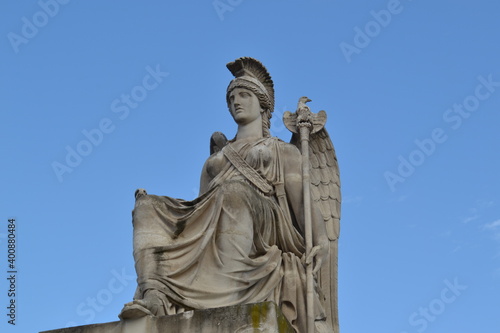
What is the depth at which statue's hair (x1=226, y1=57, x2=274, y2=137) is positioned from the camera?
46.3 ft

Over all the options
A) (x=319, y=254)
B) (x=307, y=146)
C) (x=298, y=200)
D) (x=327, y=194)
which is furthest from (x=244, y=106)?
(x=319, y=254)

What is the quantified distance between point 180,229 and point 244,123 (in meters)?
2.49

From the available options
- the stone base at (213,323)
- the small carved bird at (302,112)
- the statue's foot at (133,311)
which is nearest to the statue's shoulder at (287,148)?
the small carved bird at (302,112)

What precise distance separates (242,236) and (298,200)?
1.64 m

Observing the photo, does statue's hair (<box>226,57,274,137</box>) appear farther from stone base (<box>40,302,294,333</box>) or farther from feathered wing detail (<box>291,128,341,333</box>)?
stone base (<box>40,302,294,333</box>)

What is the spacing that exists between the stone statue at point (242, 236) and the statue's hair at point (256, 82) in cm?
3

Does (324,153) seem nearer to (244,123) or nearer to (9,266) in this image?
(244,123)

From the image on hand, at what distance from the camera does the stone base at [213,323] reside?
406 inches

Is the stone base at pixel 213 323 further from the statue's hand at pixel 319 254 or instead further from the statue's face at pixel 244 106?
the statue's face at pixel 244 106

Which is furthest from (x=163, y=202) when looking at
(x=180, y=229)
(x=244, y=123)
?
(x=244, y=123)

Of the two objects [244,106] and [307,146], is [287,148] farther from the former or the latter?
[244,106]

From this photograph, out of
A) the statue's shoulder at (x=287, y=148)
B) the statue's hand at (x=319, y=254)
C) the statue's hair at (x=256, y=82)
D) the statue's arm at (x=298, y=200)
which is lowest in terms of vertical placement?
the statue's hand at (x=319, y=254)

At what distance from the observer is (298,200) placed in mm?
13266

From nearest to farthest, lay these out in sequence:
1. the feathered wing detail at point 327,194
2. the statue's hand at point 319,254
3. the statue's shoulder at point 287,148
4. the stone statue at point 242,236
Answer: the stone statue at point 242,236, the statue's hand at point 319,254, the feathered wing detail at point 327,194, the statue's shoulder at point 287,148
